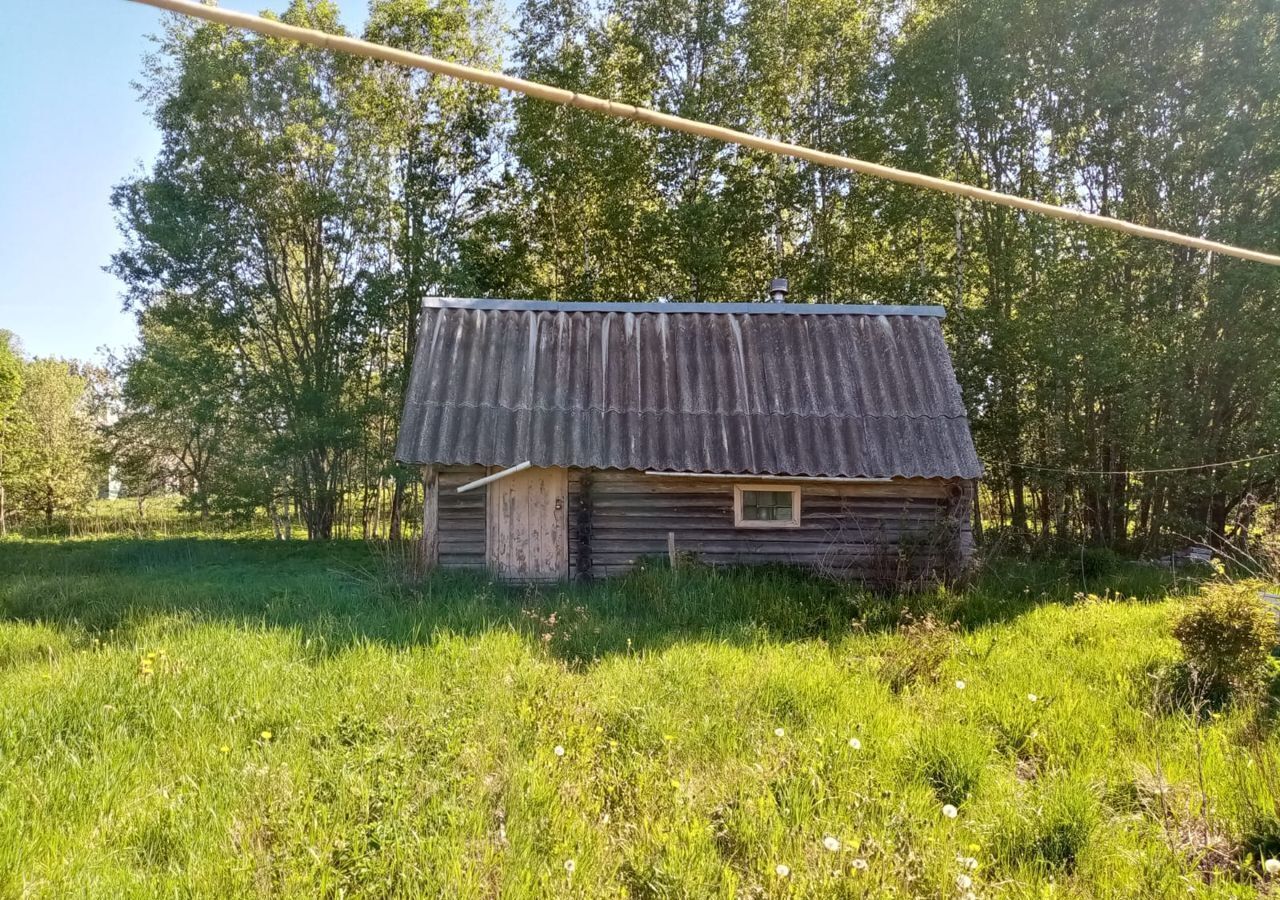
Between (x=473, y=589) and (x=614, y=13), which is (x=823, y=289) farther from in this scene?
(x=473, y=589)

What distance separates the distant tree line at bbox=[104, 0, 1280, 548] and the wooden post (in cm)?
591

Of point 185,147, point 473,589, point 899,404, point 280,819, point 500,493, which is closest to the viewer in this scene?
point 280,819

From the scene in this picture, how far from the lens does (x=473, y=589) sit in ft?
28.2

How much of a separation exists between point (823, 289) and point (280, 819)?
17.8 meters

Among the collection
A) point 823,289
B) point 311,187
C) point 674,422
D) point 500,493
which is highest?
point 311,187

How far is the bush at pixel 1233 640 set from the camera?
17.2ft

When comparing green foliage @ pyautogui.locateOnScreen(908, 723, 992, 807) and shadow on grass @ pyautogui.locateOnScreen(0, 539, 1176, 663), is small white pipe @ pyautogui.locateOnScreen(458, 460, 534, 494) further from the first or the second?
green foliage @ pyautogui.locateOnScreen(908, 723, 992, 807)

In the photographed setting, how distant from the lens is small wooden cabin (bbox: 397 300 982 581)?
9.73 m

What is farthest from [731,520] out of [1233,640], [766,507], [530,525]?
[1233,640]

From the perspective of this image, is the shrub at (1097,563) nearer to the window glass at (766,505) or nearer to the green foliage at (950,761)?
the window glass at (766,505)

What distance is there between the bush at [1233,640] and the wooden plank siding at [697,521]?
449 centimetres

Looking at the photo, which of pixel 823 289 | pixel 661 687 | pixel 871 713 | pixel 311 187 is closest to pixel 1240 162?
pixel 823 289

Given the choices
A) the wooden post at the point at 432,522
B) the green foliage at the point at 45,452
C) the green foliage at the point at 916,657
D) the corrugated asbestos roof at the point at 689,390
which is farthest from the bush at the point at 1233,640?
the green foliage at the point at 45,452

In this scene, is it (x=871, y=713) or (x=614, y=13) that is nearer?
(x=871, y=713)
